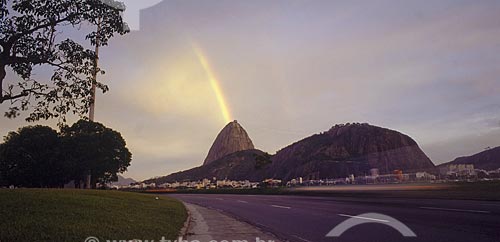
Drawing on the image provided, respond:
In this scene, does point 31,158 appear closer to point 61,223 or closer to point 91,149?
point 91,149

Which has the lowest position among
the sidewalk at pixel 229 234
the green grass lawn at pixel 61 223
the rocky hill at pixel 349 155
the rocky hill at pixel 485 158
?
the sidewalk at pixel 229 234

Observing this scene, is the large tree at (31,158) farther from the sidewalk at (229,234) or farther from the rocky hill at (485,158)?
the rocky hill at (485,158)

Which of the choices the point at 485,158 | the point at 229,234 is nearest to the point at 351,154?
the point at 485,158

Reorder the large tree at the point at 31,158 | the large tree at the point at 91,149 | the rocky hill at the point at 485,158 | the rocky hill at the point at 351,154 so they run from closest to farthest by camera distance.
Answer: the large tree at the point at 91,149
the large tree at the point at 31,158
the rocky hill at the point at 485,158
the rocky hill at the point at 351,154

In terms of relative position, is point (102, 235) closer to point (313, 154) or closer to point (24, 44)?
point (24, 44)

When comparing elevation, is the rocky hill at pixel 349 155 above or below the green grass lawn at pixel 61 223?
above

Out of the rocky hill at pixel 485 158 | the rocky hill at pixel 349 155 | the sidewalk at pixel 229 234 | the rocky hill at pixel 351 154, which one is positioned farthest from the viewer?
the rocky hill at pixel 351 154

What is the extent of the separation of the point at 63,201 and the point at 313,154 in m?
165

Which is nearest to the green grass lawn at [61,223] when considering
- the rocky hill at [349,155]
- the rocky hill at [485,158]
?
the rocky hill at [485,158]

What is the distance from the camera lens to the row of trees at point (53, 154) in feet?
211

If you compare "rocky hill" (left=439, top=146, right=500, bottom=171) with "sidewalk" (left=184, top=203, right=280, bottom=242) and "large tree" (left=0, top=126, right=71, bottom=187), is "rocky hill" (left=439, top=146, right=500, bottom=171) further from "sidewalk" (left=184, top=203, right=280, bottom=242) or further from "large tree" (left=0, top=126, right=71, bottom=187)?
"sidewalk" (left=184, top=203, right=280, bottom=242)

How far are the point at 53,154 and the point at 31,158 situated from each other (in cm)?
348

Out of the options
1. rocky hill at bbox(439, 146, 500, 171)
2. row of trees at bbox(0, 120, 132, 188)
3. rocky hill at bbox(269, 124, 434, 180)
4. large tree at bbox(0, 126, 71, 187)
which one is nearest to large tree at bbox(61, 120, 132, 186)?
row of trees at bbox(0, 120, 132, 188)

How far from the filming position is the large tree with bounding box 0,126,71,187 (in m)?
65.1
